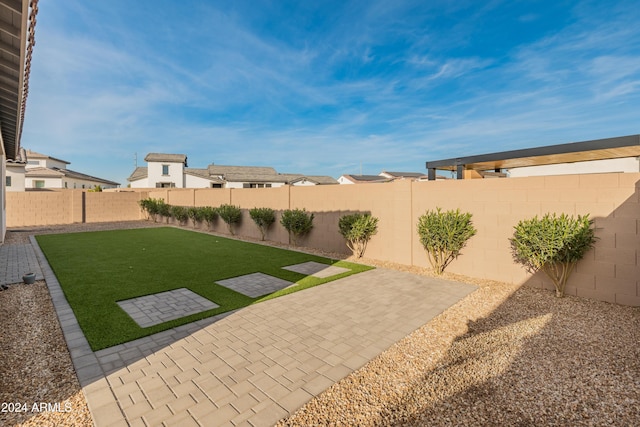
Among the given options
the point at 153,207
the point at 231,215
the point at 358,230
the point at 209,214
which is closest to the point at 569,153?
the point at 358,230

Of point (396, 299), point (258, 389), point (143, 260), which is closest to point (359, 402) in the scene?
point (258, 389)

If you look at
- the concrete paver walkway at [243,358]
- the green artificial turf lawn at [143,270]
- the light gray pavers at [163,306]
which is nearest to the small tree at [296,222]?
the green artificial turf lawn at [143,270]

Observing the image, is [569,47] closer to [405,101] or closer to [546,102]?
[546,102]

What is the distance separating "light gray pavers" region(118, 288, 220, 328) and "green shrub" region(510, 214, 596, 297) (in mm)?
5949

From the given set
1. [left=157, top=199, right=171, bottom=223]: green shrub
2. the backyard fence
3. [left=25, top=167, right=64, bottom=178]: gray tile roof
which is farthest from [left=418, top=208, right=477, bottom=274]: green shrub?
[left=25, top=167, right=64, bottom=178]: gray tile roof

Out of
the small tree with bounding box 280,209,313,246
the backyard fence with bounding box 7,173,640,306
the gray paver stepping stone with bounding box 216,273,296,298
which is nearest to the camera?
the backyard fence with bounding box 7,173,640,306

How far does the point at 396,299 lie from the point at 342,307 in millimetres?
1133

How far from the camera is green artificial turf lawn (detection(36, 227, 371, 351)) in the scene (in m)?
4.48

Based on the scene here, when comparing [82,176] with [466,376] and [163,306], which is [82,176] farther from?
[466,376]

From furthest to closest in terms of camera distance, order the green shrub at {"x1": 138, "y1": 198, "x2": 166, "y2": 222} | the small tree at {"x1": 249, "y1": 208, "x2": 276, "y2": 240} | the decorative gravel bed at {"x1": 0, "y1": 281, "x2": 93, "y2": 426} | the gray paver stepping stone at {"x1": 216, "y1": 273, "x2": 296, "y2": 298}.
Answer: the green shrub at {"x1": 138, "y1": 198, "x2": 166, "y2": 222} → the small tree at {"x1": 249, "y1": 208, "x2": 276, "y2": 240} → the gray paver stepping stone at {"x1": 216, "y1": 273, "x2": 296, "y2": 298} → the decorative gravel bed at {"x1": 0, "y1": 281, "x2": 93, "y2": 426}

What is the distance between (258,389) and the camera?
289 cm

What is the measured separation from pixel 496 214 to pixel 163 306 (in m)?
6.99

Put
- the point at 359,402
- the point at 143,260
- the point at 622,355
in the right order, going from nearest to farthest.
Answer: the point at 359,402, the point at 622,355, the point at 143,260

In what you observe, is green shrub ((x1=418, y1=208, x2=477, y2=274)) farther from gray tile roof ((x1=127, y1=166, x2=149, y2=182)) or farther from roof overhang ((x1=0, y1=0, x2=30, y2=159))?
gray tile roof ((x1=127, y1=166, x2=149, y2=182))
